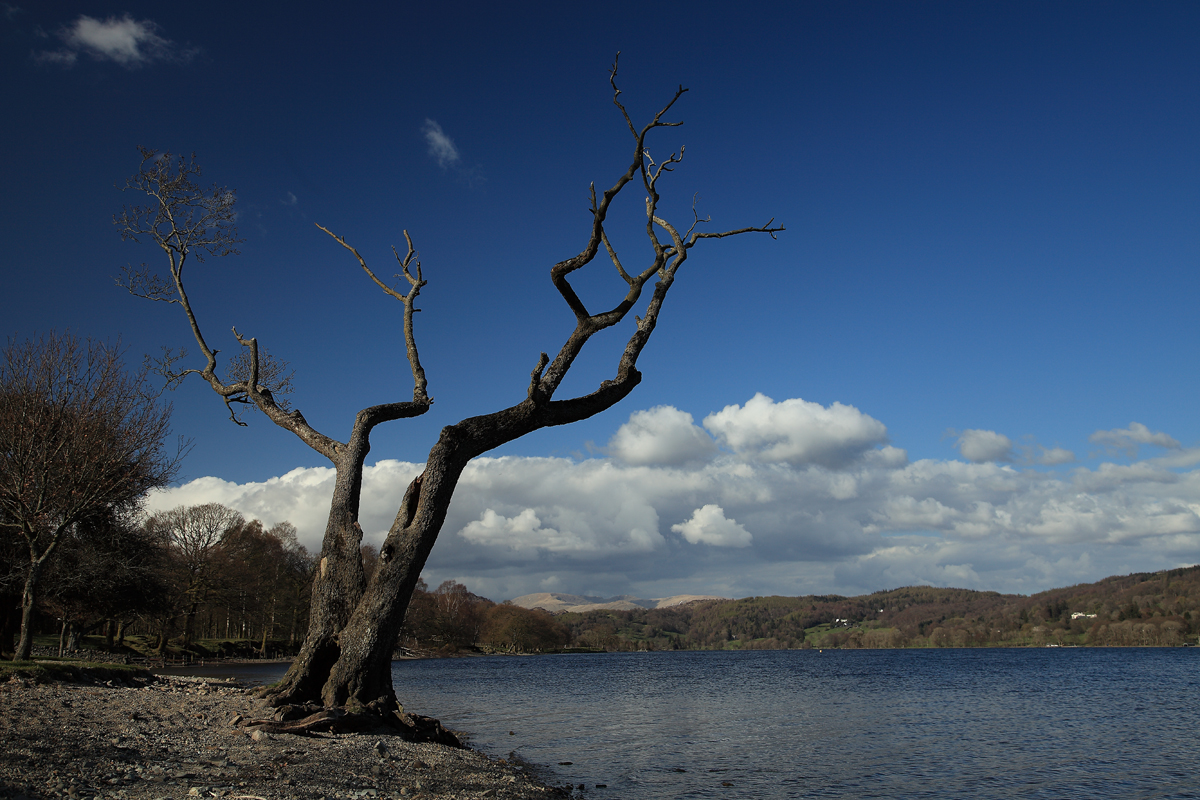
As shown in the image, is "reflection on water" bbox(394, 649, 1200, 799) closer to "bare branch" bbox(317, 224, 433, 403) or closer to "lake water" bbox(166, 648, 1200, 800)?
"lake water" bbox(166, 648, 1200, 800)

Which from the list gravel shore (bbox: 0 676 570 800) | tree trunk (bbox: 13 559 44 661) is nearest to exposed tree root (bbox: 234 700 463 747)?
gravel shore (bbox: 0 676 570 800)

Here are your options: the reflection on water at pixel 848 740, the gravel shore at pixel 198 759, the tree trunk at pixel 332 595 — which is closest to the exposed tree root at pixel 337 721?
the gravel shore at pixel 198 759

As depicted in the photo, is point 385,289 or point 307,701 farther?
point 385,289

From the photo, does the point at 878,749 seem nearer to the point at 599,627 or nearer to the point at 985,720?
the point at 985,720

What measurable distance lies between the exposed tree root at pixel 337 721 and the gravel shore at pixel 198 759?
19 cm

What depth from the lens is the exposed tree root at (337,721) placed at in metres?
9.14

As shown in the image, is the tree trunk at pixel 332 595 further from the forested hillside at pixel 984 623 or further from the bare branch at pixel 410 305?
the forested hillside at pixel 984 623

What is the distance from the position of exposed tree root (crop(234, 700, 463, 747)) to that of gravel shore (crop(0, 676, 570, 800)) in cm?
19

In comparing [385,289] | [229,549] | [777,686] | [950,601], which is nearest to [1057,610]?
[950,601]

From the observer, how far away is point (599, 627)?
191 m

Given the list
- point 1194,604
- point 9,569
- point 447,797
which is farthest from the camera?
point 1194,604

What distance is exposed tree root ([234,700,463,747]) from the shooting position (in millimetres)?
9141

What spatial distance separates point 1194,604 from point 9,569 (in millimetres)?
159610

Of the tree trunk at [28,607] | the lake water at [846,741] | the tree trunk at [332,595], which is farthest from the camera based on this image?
the tree trunk at [28,607]
